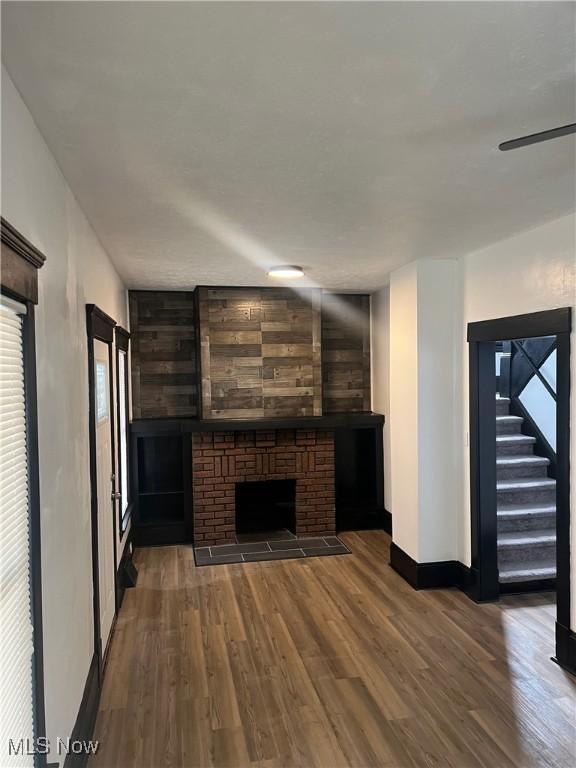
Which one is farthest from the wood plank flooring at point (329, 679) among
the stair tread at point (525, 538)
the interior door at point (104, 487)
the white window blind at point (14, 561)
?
the white window blind at point (14, 561)

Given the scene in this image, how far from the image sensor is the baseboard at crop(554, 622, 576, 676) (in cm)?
297

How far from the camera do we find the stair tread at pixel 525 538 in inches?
166

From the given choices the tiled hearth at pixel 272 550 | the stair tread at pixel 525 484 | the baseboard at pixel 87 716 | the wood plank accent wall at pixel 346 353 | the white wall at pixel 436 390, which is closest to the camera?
the baseboard at pixel 87 716

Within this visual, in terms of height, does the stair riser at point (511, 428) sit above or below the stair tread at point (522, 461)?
above

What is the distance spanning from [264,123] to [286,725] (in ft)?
8.63

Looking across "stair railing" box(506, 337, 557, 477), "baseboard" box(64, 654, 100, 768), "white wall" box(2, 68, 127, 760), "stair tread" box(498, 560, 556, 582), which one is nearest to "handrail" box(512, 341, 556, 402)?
"stair railing" box(506, 337, 557, 477)

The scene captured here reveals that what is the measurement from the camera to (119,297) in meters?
4.57

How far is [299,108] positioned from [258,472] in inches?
164

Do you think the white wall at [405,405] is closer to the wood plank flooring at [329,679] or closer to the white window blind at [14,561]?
the wood plank flooring at [329,679]

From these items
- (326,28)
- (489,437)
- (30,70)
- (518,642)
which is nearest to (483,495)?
(489,437)

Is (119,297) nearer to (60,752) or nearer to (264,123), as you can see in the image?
(264,123)

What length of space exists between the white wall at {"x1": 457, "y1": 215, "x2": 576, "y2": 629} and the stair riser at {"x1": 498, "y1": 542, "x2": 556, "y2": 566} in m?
0.38

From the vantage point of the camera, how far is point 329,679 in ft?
9.77

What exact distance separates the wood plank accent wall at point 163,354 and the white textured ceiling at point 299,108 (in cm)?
249
